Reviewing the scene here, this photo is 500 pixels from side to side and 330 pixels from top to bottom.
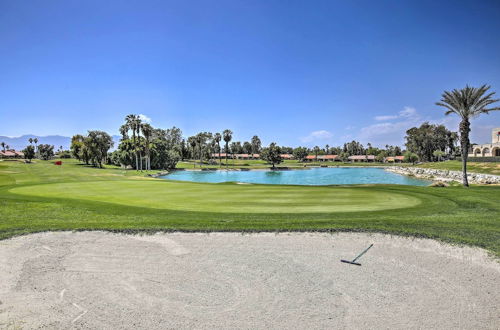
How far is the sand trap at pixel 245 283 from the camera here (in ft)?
19.8

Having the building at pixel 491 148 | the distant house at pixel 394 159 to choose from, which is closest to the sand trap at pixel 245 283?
the building at pixel 491 148

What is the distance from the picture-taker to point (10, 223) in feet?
42.8

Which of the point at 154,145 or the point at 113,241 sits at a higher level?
the point at 154,145

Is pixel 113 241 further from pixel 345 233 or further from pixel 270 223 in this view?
pixel 345 233

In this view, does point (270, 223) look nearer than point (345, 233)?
No

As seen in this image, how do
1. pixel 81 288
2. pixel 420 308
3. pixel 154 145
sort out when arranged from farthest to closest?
1. pixel 154 145
2. pixel 81 288
3. pixel 420 308

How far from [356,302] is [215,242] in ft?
17.3

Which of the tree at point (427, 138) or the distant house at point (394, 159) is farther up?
the tree at point (427, 138)

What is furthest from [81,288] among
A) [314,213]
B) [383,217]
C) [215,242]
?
[383,217]

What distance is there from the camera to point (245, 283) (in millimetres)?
7527

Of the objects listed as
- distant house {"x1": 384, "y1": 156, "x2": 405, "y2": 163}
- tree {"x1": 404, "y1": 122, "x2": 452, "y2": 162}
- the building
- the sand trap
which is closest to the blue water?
the building

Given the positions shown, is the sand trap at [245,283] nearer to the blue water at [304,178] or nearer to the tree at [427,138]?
the blue water at [304,178]

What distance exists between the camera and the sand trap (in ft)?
19.8

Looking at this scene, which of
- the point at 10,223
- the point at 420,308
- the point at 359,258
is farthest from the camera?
the point at 10,223
